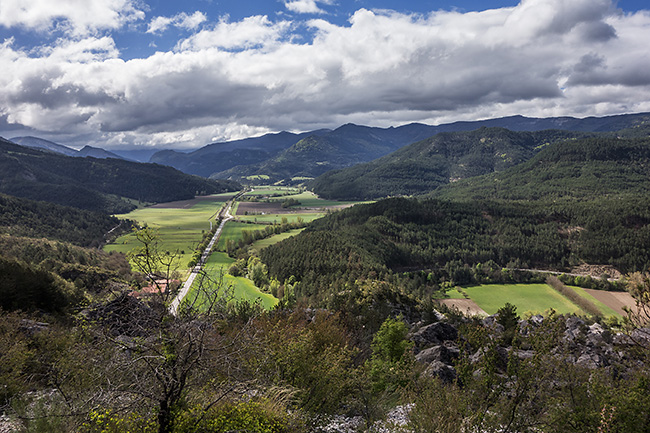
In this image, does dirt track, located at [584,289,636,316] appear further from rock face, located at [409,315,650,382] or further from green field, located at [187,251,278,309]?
green field, located at [187,251,278,309]

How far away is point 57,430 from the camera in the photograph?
46.8 feet

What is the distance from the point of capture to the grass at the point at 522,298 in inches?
5000

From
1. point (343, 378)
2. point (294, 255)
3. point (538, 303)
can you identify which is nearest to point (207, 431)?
point (343, 378)

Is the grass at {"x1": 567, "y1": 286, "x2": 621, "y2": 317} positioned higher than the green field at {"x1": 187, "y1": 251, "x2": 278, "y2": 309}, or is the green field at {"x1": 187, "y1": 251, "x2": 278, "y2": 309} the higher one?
the green field at {"x1": 187, "y1": 251, "x2": 278, "y2": 309}

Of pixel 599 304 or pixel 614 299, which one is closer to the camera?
pixel 599 304

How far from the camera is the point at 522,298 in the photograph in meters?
138

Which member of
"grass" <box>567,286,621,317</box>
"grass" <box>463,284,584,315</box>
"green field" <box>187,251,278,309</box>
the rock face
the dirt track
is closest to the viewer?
the rock face

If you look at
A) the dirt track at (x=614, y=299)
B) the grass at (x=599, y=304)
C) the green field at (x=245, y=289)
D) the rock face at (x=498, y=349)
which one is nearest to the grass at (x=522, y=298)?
the grass at (x=599, y=304)

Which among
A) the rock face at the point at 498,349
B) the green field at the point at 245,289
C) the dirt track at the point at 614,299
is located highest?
the rock face at the point at 498,349

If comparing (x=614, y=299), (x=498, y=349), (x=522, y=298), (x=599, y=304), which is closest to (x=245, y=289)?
(x=498, y=349)

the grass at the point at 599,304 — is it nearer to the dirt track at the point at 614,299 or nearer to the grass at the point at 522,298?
the dirt track at the point at 614,299

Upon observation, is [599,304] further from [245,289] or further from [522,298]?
[245,289]

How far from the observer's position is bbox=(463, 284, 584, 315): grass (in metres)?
127

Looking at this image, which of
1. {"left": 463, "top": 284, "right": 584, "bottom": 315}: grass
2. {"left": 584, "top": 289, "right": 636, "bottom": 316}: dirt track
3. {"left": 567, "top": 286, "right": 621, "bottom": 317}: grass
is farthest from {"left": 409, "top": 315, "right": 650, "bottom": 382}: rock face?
{"left": 584, "top": 289, "right": 636, "bottom": 316}: dirt track
